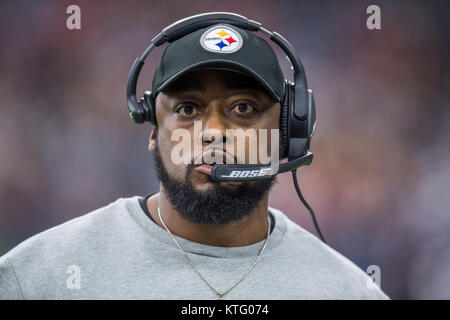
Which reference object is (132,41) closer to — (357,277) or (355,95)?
(355,95)

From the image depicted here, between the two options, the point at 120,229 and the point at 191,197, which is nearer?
the point at 191,197

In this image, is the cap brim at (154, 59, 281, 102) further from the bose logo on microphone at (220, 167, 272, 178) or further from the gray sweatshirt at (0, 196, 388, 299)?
the gray sweatshirt at (0, 196, 388, 299)

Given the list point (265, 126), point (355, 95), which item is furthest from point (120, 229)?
point (355, 95)

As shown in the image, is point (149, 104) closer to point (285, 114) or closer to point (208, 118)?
point (208, 118)

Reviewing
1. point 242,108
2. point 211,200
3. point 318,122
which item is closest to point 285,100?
point 242,108

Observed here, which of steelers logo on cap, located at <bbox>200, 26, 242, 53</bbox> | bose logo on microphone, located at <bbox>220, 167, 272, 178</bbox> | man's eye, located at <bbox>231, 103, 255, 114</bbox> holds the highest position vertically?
steelers logo on cap, located at <bbox>200, 26, 242, 53</bbox>

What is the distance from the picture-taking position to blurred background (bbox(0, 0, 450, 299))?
2951 mm

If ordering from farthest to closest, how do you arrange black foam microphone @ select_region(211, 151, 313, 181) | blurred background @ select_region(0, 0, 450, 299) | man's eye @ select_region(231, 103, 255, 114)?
1. blurred background @ select_region(0, 0, 450, 299)
2. man's eye @ select_region(231, 103, 255, 114)
3. black foam microphone @ select_region(211, 151, 313, 181)

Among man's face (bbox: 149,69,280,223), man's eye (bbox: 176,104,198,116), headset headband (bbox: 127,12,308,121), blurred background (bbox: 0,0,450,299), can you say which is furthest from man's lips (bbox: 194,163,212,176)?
blurred background (bbox: 0,0,450,299)

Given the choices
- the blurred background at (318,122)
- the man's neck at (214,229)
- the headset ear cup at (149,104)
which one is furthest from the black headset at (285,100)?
the blurred background at (318,122)

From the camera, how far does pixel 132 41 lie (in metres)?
3.07

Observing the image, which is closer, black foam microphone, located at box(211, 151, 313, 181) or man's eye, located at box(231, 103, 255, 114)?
black foam microphone, located at box(211, 151, 313, 181)

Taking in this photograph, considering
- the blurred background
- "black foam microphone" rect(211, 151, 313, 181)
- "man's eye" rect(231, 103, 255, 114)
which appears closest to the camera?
"black foam microphone" rect(211, 151, 313, 181)

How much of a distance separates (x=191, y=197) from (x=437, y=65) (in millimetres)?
2421
